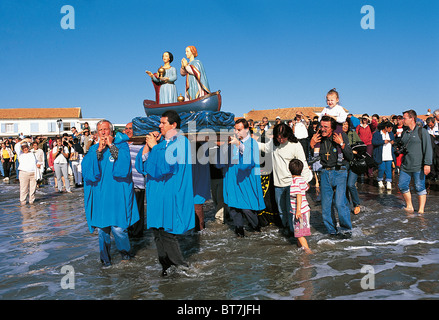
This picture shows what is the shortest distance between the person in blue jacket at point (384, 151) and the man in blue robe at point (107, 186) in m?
8.35

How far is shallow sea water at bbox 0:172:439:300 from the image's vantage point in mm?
4227

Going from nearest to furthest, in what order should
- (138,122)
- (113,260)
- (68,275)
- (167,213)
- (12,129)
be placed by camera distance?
(167,213)
(68,275)
(113,260)
(138,122)
(12,129)

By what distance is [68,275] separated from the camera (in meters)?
5.00

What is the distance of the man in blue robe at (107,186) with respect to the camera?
5059 millimetres

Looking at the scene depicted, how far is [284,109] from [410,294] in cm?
5754

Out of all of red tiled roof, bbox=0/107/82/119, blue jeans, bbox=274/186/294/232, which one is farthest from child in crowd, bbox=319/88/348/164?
red tiled roof, bbox=0/107/82/119

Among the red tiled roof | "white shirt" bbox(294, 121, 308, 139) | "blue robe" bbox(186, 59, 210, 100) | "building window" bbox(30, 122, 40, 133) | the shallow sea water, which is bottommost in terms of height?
the shallow sea water

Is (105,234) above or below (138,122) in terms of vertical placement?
below

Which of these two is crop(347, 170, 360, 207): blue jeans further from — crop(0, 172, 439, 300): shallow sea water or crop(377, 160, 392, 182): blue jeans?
crop(377, 160, 392, 182): blue jeans

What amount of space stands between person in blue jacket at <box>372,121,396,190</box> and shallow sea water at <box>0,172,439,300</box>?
3473mm

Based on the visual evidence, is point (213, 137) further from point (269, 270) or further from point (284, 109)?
point (284, 109)

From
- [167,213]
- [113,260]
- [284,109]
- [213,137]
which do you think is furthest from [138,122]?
[284,109]

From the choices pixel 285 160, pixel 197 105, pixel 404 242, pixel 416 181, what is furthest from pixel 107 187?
pixel 416 181
